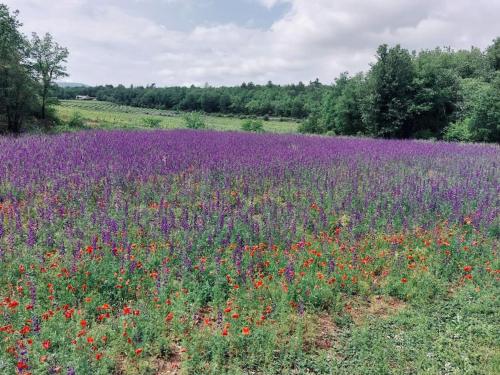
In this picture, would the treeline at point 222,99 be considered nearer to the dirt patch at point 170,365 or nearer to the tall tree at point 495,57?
the tall tree at point 495,57

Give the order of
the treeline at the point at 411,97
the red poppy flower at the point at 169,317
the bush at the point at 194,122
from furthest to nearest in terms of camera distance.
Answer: the bush at the point at 194,122
the treeline at the point at 411,97
the red poppy flower at the point at 169,317

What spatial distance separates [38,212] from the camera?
261 inches

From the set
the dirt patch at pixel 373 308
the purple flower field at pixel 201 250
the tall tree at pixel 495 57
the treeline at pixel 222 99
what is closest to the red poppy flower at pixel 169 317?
the purple flower field at pixel 201 250

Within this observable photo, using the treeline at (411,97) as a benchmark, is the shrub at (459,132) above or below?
below

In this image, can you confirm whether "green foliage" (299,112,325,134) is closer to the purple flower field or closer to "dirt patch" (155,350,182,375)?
the purple flower field

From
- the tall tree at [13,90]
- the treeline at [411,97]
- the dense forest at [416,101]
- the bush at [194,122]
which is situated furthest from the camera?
the bush at [194,122]

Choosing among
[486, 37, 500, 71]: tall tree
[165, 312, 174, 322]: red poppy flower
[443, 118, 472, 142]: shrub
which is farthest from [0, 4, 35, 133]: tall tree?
[486, 37, 500, 71]: tall tree

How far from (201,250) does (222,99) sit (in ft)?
316

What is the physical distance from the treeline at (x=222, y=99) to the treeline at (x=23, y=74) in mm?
53657

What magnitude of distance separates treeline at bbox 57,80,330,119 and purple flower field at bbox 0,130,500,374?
72.2 metres

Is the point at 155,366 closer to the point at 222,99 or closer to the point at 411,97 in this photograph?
the point at 411,97

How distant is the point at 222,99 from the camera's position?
98.7 meters

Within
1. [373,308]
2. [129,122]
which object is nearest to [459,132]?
[373,308]

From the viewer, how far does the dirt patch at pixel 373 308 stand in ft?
14.9
